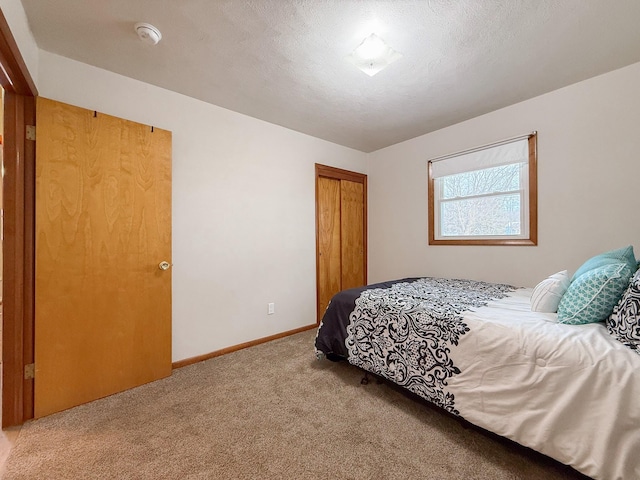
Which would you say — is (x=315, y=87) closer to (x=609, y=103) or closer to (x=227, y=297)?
(x=227, y=297)

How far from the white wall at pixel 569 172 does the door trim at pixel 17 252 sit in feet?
11.9

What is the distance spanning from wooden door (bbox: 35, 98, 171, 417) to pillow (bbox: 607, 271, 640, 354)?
2.81 metres

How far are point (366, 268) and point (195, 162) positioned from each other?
2750mm

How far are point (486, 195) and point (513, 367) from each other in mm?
2105

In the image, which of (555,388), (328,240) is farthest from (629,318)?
(328,240)

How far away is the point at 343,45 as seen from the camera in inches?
71.2

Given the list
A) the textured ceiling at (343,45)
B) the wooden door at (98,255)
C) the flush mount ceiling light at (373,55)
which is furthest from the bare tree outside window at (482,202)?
the wooden door at (98,255)

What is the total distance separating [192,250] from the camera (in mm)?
2482

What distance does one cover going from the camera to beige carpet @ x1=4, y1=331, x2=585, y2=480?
1.31 metres

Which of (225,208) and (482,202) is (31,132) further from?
(482,202)

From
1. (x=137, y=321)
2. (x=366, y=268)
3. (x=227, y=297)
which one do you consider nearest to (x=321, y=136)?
(x=366, y=268)

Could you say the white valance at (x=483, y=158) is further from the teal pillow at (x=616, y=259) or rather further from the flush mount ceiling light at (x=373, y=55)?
the flush mount ceiling light at (x=373, y=55)

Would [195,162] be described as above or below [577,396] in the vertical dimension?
above

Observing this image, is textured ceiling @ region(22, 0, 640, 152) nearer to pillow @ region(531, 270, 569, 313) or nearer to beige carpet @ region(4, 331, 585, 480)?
pillow @ region(531, 270, 569, 313)
